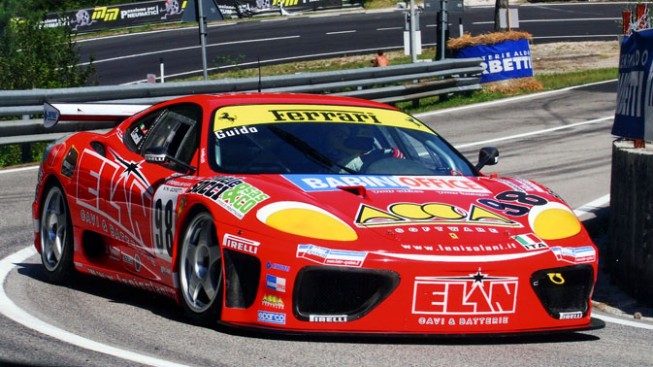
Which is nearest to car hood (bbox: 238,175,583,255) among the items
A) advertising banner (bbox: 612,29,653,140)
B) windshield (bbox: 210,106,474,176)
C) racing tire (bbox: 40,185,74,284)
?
windshield (bbox: 210,106,474,176)

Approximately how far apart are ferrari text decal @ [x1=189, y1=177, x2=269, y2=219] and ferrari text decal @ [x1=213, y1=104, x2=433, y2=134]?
697mm

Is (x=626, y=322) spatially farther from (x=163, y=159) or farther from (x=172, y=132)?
(x=172, y=132)

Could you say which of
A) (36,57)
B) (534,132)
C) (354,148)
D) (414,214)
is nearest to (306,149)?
(354,148)

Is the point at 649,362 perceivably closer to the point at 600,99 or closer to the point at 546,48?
the point at 600,99

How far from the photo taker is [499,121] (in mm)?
19672

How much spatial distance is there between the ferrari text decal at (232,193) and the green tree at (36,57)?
46.0 feet

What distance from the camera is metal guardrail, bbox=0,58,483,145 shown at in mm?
14930

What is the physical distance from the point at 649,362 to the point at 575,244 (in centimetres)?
78

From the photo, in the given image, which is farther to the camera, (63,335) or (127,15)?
(127,15)

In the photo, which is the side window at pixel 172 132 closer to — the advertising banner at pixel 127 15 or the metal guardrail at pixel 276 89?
the metal guardrail at pixel 276 89

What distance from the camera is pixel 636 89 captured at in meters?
8.26

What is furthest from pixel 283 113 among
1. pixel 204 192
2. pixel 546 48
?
pixel 546 48

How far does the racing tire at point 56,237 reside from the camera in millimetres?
7719

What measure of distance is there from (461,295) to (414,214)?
1.86 feet
